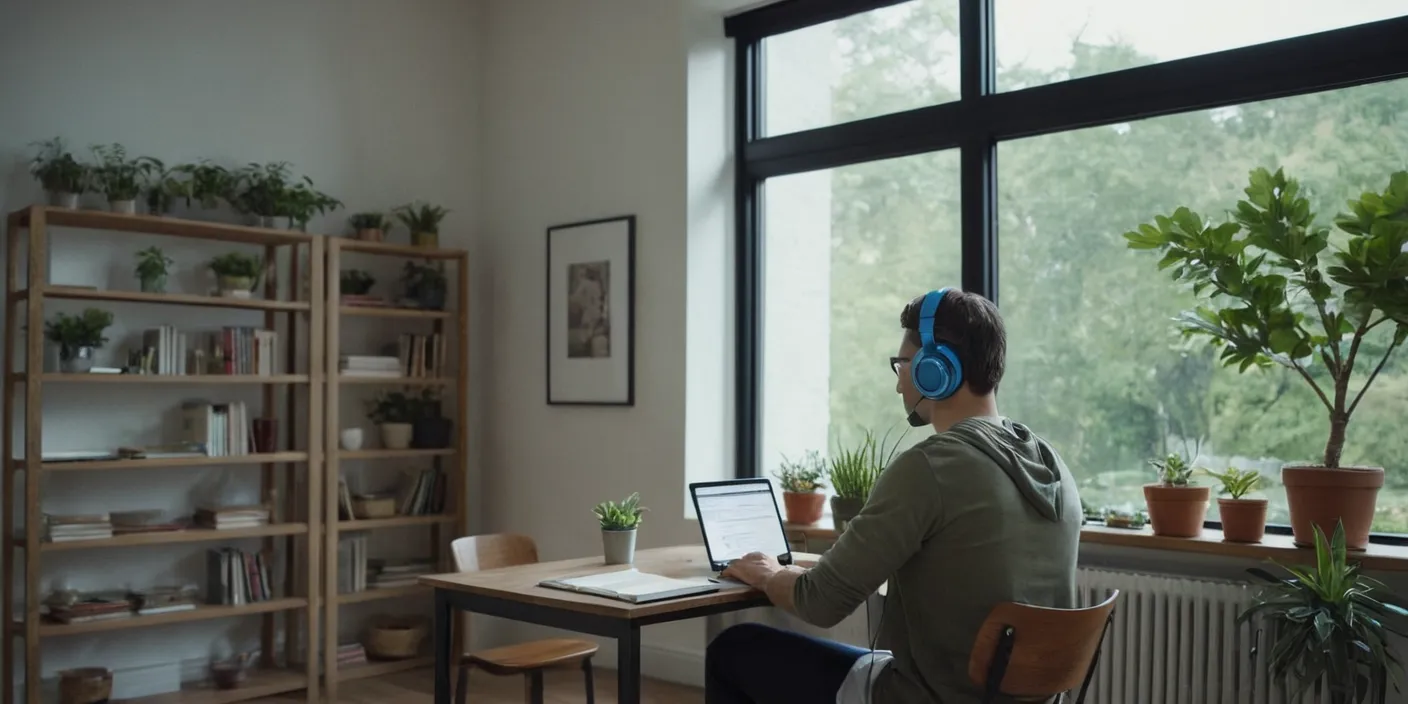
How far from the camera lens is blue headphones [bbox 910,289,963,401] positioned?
259 cm

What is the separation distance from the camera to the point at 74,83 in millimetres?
4773

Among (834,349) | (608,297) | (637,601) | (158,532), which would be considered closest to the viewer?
(637,601)

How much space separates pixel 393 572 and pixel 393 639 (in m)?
0.29

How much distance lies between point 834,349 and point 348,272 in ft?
7.01

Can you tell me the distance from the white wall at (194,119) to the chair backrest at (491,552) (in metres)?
1.76

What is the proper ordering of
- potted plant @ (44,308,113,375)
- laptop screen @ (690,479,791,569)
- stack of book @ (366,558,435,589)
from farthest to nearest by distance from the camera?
stack of book @ (366,558,435,589)
potted plant @ (44,308,113,375)
laptop screen @ (690,479,791,569)

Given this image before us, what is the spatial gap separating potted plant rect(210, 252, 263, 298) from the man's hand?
9.35 feet

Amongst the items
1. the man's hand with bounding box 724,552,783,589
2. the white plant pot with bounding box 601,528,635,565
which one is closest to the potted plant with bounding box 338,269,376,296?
the white plant pot with bounding box 601,528,635,565

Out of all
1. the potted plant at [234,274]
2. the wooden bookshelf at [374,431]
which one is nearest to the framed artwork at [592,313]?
the wooden bookshelf at [374,431]

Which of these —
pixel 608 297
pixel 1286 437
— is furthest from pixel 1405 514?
pixel 608 297

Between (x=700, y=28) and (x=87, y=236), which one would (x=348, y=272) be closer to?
(x=87, y=236)

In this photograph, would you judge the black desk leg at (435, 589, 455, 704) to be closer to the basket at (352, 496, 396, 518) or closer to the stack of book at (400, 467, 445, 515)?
the basket at (352, 496, 396, 518)

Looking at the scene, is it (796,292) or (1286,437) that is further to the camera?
(796,292)

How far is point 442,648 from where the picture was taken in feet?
9.93
